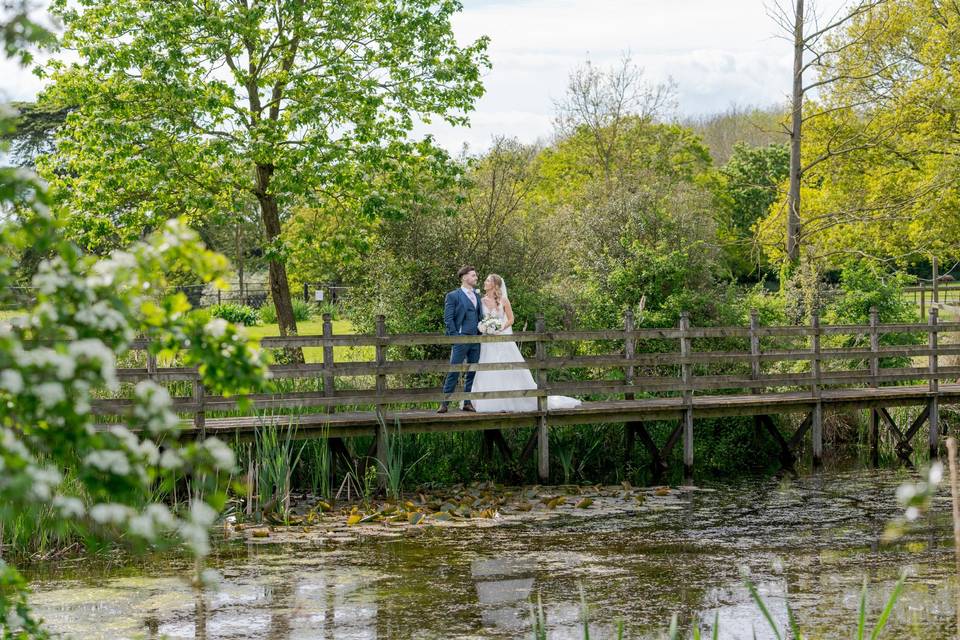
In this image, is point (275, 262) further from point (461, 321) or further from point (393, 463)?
point (393, 463)

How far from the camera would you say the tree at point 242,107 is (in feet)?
60.5

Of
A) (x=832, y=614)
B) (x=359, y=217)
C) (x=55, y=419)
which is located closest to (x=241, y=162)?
(x=359, y=217)

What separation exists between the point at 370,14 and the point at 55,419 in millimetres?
18319

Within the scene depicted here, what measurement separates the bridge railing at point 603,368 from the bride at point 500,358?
0.22 m

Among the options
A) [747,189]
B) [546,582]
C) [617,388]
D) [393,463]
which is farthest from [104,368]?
[747,189]

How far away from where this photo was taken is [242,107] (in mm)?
19438

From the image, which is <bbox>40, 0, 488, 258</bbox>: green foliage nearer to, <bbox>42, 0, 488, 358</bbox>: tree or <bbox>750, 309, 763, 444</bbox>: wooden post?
<bbox>42, 0, 488, 358</bbox>: tree

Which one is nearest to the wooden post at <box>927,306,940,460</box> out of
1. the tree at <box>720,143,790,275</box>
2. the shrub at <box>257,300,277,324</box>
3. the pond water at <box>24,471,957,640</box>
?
the pond water at <box>24,471,957,640</box>

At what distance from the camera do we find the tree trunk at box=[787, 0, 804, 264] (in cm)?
2330

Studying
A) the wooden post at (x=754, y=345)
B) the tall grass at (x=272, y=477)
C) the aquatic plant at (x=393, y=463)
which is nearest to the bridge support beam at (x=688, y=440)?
the wooden post at (x=754, y=345)

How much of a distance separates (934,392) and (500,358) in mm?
7956

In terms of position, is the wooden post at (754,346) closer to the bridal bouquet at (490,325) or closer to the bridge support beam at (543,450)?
the bridge support beam at (543,450)

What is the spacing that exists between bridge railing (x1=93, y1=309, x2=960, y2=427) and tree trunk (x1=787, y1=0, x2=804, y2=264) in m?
3.23

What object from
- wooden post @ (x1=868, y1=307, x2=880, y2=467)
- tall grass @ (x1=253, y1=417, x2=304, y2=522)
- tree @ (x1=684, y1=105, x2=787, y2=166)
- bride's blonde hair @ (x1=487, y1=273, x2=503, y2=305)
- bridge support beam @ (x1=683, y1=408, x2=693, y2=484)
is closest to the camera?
tall grass @ (x1=253, y1=417, x2=304, y2=522)
